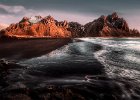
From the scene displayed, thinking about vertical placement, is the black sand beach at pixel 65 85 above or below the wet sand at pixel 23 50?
above

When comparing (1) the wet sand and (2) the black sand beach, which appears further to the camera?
(1) the wet sand

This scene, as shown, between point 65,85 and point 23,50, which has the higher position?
point 65,85

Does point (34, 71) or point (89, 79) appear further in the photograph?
point (34, 71)

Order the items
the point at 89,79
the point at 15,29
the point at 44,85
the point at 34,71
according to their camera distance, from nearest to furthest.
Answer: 1. the point at 44,85
2. the point at 89,79
3. the point at 34,71
4. the point at 15,29

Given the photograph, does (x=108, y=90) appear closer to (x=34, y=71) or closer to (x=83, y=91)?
(x=83, y=91)

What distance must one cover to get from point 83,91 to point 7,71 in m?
6.50

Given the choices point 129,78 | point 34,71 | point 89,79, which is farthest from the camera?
point 34,71

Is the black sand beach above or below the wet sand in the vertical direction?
above

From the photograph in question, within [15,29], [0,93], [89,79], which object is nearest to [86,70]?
[89,79]

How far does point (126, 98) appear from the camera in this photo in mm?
10273

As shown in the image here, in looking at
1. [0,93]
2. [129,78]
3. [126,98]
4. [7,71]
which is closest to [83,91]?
[126,98]

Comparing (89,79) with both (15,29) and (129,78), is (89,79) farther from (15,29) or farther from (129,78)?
(15,29)

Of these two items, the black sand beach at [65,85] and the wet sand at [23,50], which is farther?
the wet sand at [23,50]

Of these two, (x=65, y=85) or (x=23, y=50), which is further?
(x=23, y=50)
